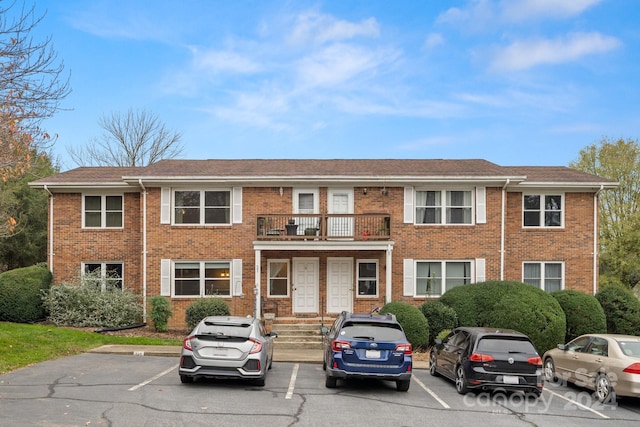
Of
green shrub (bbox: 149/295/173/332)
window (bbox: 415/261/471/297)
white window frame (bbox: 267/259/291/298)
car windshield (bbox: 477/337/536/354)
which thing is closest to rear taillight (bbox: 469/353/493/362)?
car windshield (bbox: 477/337/536/354)

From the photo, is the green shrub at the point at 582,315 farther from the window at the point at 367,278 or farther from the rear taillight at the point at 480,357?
the rear taillight at the point at 480,357

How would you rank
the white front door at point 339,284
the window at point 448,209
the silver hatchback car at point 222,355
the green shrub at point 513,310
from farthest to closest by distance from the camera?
the window at point 448,209 → the white front door at point 339,284 → the green shrub at point 513,310 → the silver hatchback car at point 222,355

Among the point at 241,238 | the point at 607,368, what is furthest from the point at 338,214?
the point at 607,368

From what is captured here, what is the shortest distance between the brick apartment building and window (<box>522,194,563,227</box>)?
0.13ft

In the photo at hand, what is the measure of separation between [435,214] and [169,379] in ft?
40.8

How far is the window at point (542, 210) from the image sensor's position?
70.3 feet

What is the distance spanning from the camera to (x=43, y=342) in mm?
15727

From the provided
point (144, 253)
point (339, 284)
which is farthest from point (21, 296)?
point (339, 284)

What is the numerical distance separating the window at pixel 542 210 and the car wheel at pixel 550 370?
846cm

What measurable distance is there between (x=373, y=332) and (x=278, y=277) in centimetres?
997

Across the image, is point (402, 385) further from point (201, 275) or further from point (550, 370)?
point (201, 275)

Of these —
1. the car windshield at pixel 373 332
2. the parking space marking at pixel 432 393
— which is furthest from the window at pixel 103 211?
the parking space marking at pixel 432 393

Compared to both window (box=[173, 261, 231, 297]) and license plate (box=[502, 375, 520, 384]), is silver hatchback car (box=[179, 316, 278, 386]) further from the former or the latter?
window (box=[173, 261, 231, 297])

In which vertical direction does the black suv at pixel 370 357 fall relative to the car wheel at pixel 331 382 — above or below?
above
